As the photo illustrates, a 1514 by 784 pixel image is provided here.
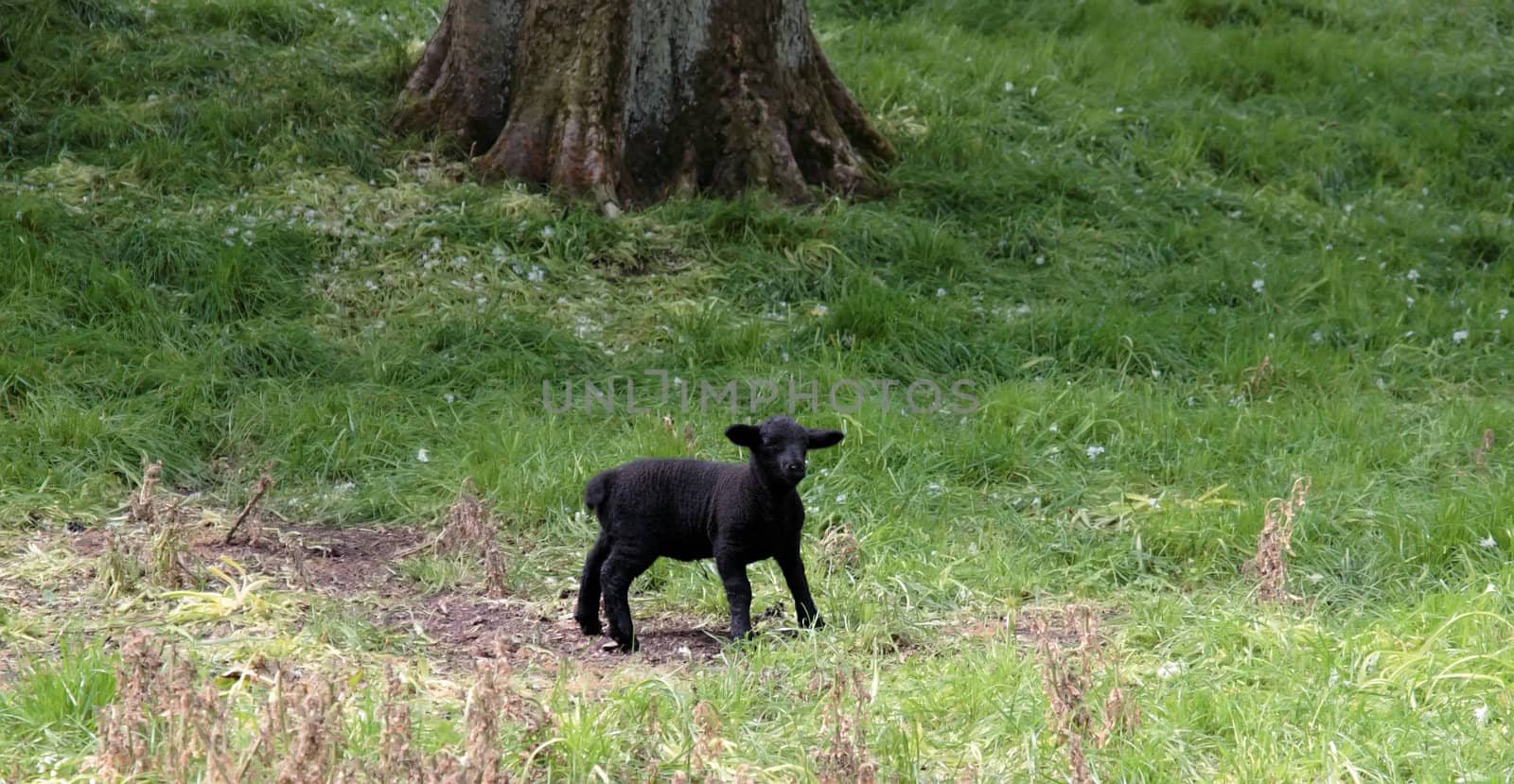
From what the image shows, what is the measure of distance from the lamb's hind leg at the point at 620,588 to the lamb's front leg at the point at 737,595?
0.82 feet

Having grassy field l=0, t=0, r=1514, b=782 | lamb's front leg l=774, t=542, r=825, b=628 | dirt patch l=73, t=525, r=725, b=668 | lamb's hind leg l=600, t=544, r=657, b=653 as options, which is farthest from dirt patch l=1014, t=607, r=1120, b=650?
lamb's hind leg l=600, t=544, r=657, b=653

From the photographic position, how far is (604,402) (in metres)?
6.75

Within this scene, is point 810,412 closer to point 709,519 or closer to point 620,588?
point 709,519

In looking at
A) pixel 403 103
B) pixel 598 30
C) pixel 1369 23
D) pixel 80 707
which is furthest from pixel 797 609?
pixel 1369 23

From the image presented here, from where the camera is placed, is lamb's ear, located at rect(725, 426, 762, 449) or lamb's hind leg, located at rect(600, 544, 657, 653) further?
lamb's hind leg, located at rect(600, 544, 657, 653)

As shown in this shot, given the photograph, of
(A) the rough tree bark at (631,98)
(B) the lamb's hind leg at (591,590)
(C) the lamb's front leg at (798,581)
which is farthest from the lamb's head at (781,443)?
(A) the rough tree bark at (631,98)

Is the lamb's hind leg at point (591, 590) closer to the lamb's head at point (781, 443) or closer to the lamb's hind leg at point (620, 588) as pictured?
the lamb's hind leg at point (620, 588)

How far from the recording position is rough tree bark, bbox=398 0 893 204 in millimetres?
8414

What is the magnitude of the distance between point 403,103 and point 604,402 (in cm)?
315

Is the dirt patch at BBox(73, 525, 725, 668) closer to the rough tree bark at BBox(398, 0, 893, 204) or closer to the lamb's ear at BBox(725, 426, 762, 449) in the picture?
the lamb's ear at BBox(725, 426, 762, 449)

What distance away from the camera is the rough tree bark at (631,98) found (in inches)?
331

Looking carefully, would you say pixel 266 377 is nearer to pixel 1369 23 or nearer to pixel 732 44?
pixel 732 44

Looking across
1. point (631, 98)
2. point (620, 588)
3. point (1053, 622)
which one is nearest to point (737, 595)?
point (620, 588)

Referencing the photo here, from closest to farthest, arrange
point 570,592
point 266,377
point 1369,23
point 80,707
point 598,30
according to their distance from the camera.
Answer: point 80,707 < point 570,592 < point 266,377 < point 598,30 < point 1369,23
